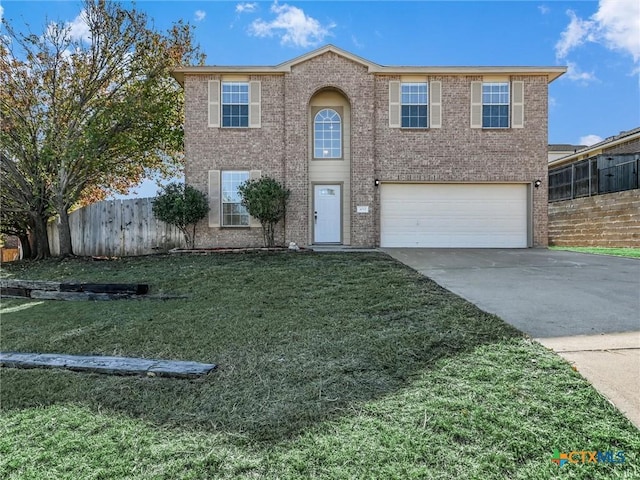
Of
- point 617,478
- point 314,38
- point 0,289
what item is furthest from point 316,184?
point 617,478

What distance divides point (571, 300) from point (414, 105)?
9.05 meters

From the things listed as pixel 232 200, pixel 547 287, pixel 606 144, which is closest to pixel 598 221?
pixel 606 144

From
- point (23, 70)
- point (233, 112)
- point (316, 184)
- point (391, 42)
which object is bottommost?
point (316, 184)

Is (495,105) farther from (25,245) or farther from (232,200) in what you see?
(25,245)

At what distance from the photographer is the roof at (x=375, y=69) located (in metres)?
12.5

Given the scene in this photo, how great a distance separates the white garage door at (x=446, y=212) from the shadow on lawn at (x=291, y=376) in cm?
822

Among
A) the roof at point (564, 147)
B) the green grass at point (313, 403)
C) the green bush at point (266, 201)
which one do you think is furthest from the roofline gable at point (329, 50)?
the roof at point (564, 147)

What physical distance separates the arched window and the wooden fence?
5468 mm

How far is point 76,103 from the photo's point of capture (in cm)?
1228

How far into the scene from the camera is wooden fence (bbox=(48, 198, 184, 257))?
13.5 meters

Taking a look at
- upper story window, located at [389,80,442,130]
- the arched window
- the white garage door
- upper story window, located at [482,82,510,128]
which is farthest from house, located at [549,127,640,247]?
the arched window

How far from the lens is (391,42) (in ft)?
40.5

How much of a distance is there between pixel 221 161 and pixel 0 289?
689 centimetres

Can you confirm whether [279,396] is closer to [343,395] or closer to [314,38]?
[343,395]
